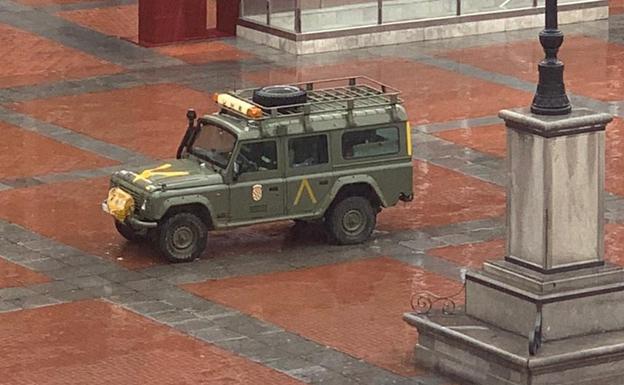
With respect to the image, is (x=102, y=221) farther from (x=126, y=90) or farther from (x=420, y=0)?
(x=420, y=0)

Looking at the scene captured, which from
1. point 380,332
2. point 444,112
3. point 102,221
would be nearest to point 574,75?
point 444,112

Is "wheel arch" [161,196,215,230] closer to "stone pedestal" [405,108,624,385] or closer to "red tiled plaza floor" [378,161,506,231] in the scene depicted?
→ "red tiled plaza floor" [378,161,506,231]

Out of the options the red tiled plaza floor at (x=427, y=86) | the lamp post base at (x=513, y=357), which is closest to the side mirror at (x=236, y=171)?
the lamp post base at (x=513, y=357)

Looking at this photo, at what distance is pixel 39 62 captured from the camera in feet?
118

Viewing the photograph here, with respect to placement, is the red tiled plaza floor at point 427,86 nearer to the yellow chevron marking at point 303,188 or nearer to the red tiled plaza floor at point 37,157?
the red tiled plaza floor at point 37,157

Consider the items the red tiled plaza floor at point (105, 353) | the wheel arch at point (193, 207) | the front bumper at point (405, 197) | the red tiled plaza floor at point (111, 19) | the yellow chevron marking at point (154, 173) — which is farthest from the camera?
the red tiled plaza floor at point (111, 19)

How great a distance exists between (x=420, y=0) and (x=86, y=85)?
7.13 meters

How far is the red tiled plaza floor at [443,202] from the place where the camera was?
25.8m

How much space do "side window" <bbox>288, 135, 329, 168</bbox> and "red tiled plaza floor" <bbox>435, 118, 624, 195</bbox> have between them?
5.25 m

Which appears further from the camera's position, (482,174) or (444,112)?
(444,112)

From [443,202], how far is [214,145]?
3.70 meters

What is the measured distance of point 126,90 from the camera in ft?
110

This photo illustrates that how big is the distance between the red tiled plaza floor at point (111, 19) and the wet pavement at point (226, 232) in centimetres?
21

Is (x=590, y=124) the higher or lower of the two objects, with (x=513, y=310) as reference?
higher
